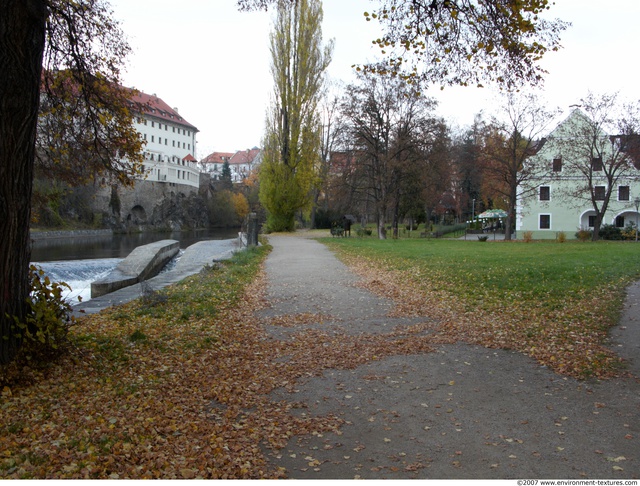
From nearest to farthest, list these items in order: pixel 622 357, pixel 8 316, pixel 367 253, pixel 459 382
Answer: pixel 8 316 < pixel 459 382 < pixel 622 357 < pixel 367 253

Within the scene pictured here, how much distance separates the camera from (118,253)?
1289 inches

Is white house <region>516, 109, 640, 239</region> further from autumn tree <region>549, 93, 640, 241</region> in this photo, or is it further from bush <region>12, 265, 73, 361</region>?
bush <region>12, 265, 73, 361</region>

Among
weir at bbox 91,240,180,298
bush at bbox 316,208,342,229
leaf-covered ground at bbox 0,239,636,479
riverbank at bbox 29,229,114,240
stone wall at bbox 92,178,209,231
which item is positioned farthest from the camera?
stone wall at bbox 92,178,209,231

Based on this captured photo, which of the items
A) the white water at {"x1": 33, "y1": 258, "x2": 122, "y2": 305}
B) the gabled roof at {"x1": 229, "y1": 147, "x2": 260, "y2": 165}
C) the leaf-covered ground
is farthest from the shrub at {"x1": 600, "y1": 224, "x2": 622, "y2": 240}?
the gabled roof at {"x1": 229, "y1": 147, "x2": 260, "y2": 165}

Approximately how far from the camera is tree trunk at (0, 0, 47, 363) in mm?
4953

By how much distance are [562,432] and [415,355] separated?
255 centimetres

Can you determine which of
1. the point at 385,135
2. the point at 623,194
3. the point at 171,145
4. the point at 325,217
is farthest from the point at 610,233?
the point at 171,145

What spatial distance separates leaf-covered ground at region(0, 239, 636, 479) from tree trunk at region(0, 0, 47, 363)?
74cm

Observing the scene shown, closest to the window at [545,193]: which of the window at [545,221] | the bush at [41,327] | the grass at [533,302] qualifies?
the window at [545,221]

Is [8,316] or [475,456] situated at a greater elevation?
[8,316]

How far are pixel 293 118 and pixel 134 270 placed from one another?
2411 cm

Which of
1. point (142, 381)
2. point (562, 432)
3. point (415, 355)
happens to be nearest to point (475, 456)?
Answer: point (562, 432)

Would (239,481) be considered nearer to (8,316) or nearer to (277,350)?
(8,316)

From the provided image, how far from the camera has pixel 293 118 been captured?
40.3 meters
